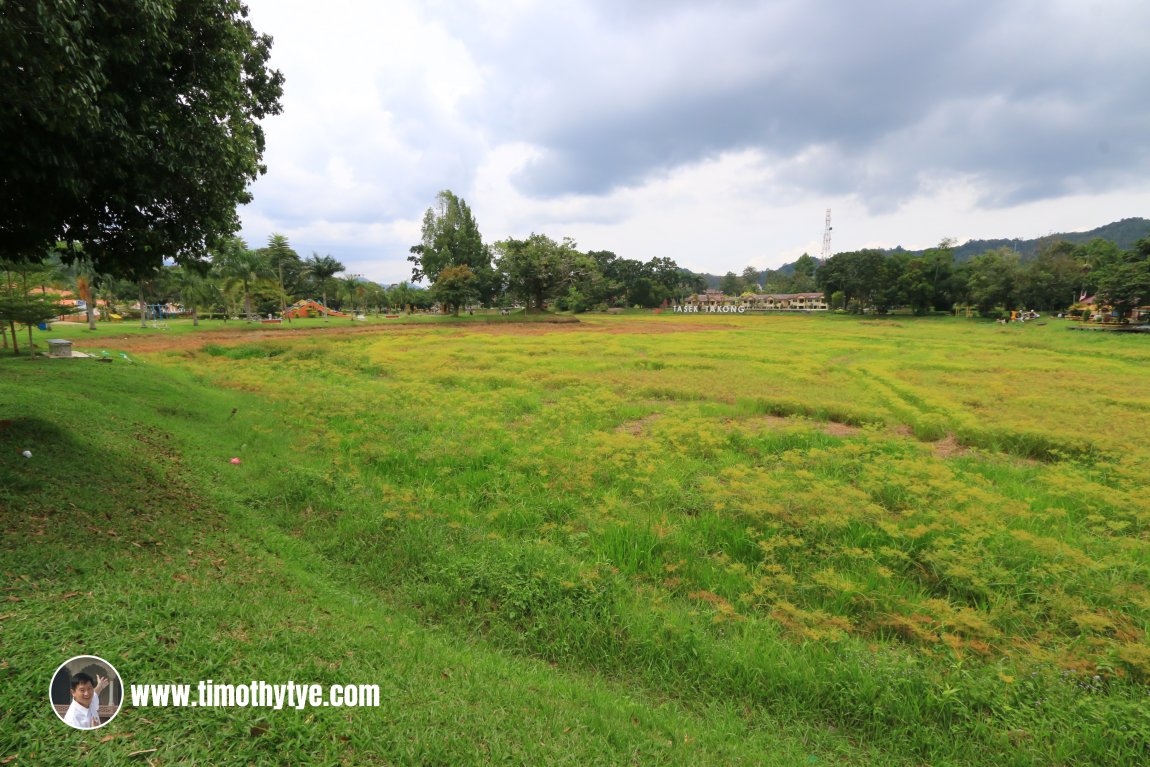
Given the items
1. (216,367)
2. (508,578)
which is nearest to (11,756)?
(508,578)

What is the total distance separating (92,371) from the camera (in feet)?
40.4

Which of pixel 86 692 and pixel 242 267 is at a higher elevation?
pixel 242 267

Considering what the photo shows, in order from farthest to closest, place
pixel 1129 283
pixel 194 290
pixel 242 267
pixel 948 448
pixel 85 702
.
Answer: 1. pixel 242 267
2. pixel 194 290
3. pixel 1129 283
4. pixel 948 448
5. pixel 85 702

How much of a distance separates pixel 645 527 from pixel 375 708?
363cm

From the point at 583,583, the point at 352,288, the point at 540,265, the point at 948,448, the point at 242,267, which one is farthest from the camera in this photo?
the point at 352,288

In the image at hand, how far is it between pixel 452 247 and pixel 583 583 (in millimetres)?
65737

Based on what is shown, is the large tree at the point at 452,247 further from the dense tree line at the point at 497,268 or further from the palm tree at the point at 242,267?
the palm tree at the point at 242,267

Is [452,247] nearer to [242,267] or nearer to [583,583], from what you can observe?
[242,267]

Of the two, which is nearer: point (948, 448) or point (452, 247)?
point (948, 448)

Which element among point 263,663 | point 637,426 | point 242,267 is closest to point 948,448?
point 637,426

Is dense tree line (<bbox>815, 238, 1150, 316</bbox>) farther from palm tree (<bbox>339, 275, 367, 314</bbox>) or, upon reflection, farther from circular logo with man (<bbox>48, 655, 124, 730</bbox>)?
palm tree (<bbox>339, 275, 367, 314</bbox>)

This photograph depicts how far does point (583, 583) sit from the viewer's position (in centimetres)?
475

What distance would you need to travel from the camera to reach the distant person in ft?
8.38

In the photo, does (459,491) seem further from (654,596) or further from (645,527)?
(654,596)
